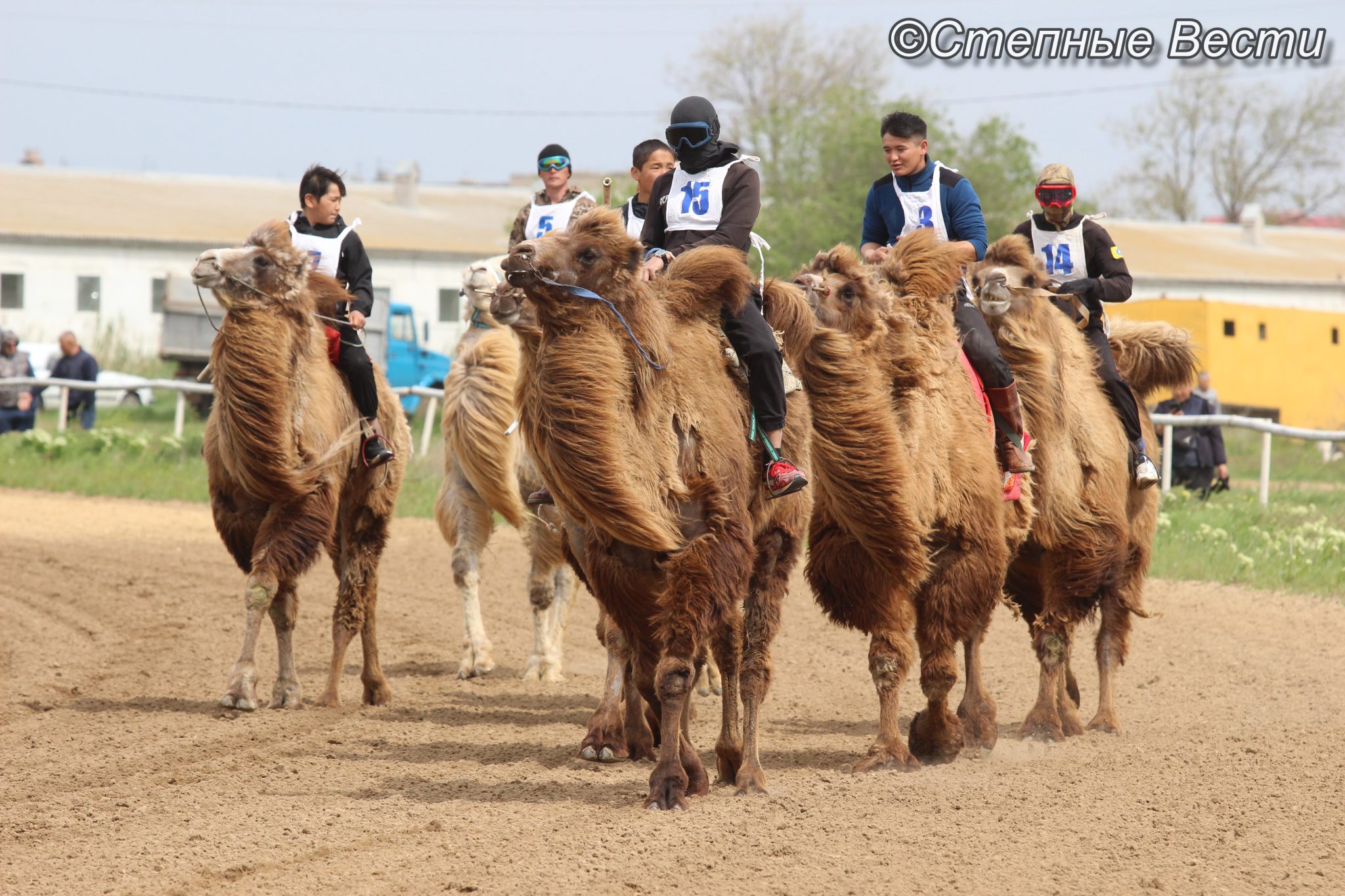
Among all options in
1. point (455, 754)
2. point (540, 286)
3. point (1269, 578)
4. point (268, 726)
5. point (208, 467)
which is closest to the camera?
point (540, 286)

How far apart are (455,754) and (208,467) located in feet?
8.60

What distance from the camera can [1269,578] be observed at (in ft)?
43.6

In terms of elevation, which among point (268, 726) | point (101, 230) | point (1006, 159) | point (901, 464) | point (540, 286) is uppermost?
point (1006, 159)

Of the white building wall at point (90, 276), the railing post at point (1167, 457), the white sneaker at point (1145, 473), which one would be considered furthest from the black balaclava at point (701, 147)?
the white building wall at point (90, 276)

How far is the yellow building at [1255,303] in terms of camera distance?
32500 mm

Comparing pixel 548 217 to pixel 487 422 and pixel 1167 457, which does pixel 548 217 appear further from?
pixel 1167 457

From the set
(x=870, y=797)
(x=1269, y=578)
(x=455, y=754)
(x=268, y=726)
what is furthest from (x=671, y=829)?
(x=1269, y=578)

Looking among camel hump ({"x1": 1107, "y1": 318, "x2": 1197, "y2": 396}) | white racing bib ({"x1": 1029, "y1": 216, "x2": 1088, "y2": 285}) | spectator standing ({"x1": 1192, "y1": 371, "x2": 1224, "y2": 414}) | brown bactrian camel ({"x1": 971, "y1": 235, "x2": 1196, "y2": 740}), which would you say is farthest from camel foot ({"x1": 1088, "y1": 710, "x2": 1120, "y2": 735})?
spectator standing ({"x1": 1192, "y1": 371, "x2": 1224, "y2": 414})

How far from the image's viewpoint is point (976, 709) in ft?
26.0

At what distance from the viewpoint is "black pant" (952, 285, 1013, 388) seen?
7.71 metres

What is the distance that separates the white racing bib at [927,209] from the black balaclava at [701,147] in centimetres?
155

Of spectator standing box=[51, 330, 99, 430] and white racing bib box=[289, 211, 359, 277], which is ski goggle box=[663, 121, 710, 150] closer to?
white racing bib box=[289, 211, 359, 277]

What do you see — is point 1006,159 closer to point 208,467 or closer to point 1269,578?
point 1269,578

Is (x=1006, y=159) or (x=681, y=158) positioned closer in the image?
(x=681, y=158)
